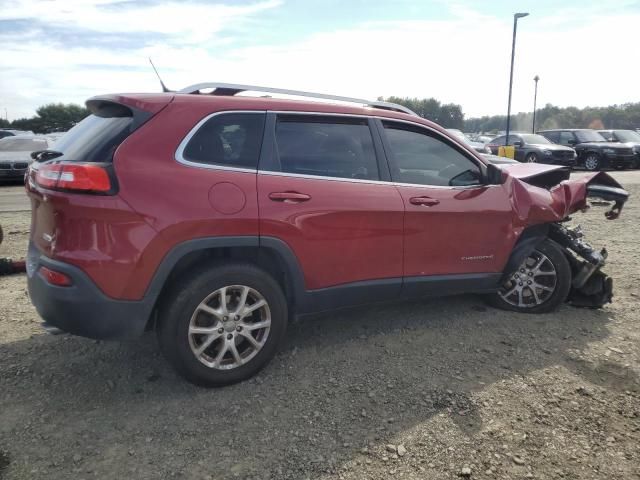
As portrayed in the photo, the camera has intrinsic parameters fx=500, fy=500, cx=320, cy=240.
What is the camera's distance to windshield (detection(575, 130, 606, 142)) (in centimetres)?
2083

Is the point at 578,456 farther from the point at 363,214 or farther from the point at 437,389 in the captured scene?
the point at 363,214

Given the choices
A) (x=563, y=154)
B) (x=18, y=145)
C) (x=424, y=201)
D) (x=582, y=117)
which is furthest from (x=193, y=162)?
(x=582, y=117)

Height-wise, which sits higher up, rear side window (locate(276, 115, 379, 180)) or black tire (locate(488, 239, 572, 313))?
rear side window (locate(276, 115, 379, 180))

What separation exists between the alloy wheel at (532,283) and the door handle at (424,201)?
118 cm

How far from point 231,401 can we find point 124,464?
710mm

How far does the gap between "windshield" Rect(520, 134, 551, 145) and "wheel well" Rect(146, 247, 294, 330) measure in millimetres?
18832

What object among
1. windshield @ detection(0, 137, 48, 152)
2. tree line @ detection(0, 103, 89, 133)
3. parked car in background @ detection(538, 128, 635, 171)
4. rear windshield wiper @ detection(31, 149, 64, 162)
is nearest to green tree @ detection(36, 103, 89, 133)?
tree line @ detection(0, 103, 89, 133)

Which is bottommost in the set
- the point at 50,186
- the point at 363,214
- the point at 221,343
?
the point at 221,343

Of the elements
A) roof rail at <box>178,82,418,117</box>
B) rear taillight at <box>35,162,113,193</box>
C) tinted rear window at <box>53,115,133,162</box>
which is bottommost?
rear taillight at <box>35,162,113,193</box>

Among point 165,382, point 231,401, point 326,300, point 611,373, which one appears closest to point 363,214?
point 326,300

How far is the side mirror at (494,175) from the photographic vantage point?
400 centimetres

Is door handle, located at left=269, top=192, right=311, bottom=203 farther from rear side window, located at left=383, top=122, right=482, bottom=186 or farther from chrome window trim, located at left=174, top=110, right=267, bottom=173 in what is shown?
rear side window, located at left=383, top=122, right=482, bottom=186

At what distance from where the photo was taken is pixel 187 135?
295cm

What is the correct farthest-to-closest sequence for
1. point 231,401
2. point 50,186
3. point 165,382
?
1. point 165,382
2. point 231,401
3. point 50,186
